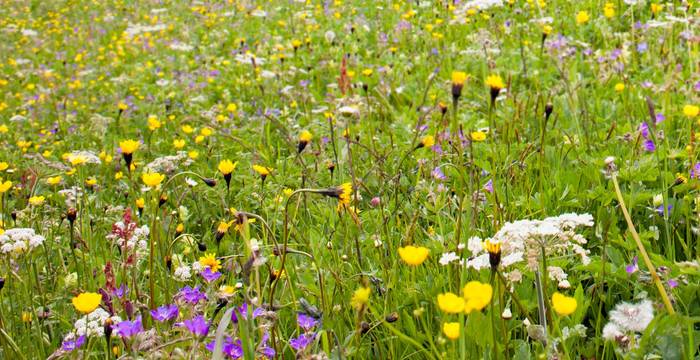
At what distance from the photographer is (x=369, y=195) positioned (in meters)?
2.63

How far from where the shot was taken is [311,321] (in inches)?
56.0

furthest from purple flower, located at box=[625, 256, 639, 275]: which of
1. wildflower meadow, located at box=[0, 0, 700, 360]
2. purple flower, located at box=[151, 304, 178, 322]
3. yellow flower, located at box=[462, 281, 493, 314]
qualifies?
purple flower, located at box=[151, 304, 178, 322]

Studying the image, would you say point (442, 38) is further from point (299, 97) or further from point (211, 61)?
point (211, 61)

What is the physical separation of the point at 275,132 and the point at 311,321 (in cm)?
235

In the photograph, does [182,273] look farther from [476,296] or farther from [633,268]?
[633,268]

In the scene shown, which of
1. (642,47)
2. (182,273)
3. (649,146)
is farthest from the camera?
(642,47)

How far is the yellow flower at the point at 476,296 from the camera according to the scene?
991 mm

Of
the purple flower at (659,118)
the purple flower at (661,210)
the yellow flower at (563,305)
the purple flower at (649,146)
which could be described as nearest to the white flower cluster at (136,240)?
the yellow flower at (563,305)

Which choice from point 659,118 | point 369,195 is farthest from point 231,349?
point 659,118

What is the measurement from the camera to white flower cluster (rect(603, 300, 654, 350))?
46.9 inches

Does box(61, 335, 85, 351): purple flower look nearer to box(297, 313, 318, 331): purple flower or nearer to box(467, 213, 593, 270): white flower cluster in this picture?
box(297, 313, 318, 331): purple flower

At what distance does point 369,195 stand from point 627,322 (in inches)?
58.2

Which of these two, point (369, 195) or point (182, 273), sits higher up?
point (182, 273)

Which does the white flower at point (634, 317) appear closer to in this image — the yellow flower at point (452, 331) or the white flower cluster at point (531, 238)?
the white flower cluster at point (531, 238)
